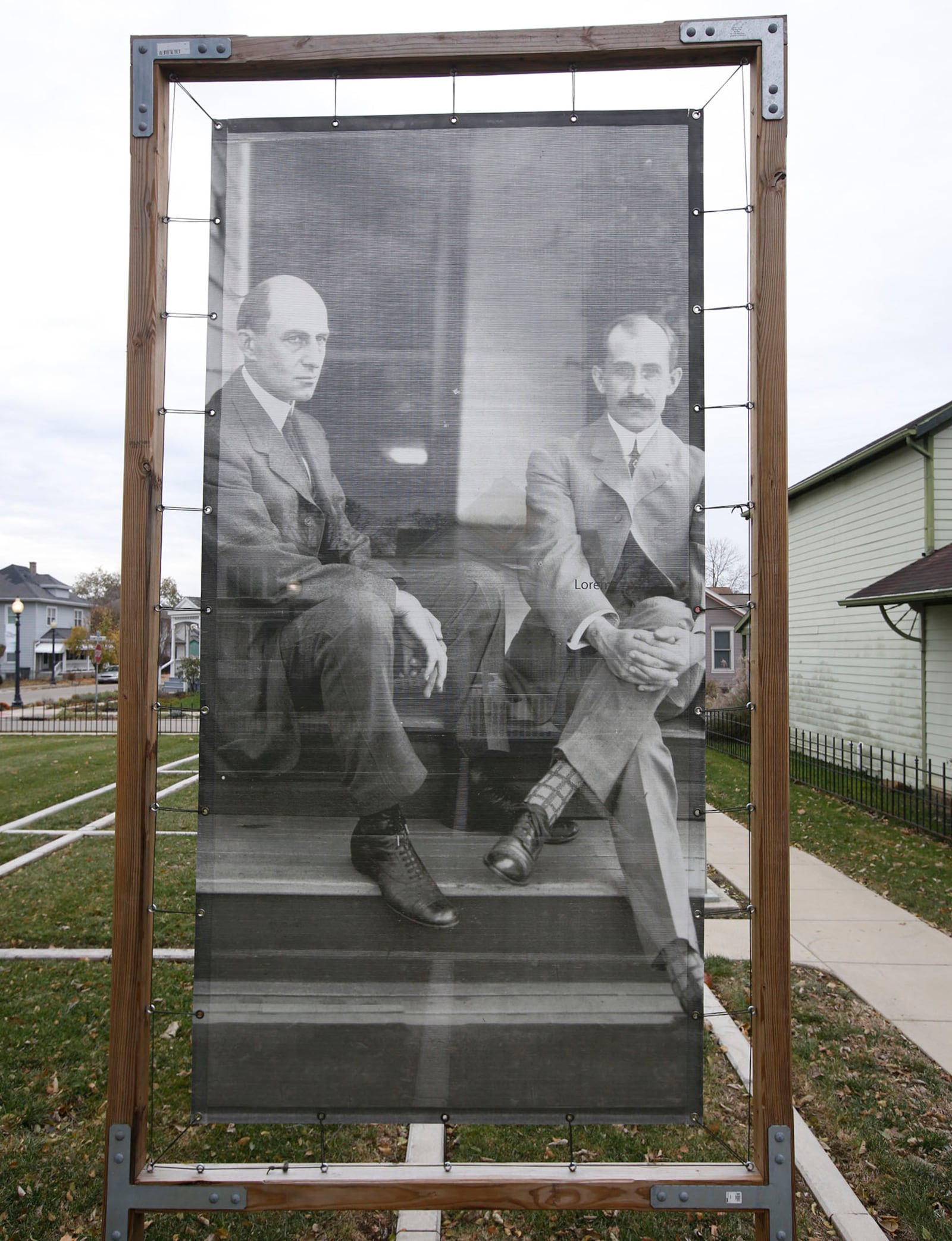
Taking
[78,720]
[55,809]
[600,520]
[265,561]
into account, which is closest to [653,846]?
[600,520]

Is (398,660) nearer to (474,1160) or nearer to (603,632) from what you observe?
(603,632)

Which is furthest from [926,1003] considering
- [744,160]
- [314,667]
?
[744,160]

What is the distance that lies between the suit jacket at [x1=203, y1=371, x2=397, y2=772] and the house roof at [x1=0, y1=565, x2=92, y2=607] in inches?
2303

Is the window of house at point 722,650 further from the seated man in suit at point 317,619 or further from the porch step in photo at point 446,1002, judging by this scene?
the seated man in suit at point 317,619

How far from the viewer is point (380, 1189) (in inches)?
81.2

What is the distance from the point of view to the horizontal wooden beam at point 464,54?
225cm

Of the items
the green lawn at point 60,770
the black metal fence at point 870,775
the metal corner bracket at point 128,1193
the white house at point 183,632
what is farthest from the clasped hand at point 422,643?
the green lawn at point 60,770

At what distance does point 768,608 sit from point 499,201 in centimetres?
151

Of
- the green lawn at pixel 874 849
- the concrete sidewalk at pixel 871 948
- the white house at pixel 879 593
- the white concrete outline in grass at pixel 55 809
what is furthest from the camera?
the white house at pixel 879 593

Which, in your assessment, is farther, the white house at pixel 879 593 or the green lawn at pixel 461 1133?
the white house at pixel 879 593

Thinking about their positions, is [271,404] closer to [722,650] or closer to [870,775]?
[870,775]

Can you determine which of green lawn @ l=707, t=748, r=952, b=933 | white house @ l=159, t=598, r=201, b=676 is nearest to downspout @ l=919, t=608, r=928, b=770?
green lawn @ l=707, t=748, r=952, b=933

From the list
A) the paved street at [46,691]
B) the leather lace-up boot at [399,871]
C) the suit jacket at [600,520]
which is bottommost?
the paved street at [46,691]

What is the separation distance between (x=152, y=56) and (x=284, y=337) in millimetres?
1006
